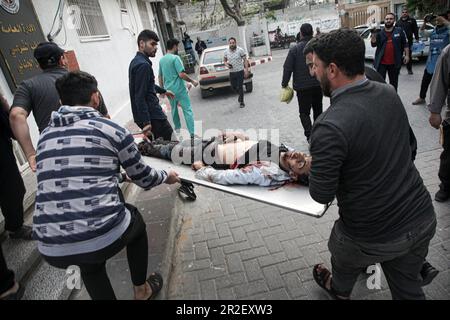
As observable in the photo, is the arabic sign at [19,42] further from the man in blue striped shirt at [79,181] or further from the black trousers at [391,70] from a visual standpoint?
the black trousers at [391,70]

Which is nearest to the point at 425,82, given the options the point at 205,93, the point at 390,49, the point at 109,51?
the point at 390,49

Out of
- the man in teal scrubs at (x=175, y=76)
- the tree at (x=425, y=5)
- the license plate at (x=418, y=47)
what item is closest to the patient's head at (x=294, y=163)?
the man in teal scrubs at (x=175, y=76)

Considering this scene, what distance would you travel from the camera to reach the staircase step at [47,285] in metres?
2.36

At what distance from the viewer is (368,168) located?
1.58 m

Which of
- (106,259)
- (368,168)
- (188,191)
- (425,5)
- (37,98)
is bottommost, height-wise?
(188,191)

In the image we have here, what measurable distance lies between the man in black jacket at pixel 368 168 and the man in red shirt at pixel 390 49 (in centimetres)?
512

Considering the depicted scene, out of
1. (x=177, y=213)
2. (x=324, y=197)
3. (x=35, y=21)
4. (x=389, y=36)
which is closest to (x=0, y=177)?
(x=177, y=213)


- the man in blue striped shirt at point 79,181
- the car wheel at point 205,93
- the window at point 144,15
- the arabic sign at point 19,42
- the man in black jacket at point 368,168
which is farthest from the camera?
the window at point 144,15

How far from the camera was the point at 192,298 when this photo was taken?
251 cm

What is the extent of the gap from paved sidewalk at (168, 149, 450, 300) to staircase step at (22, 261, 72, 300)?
0.85 metres

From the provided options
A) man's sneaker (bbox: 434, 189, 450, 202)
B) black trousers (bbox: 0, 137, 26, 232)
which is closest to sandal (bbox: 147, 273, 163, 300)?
black trousers (bbox: 0, 137, 26, 232)

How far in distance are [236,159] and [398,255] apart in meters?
1.87

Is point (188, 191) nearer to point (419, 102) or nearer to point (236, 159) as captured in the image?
point (236, 159)
